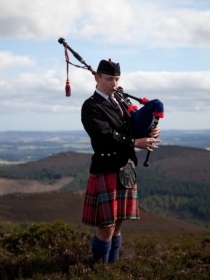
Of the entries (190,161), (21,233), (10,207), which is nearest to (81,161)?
(190,161)

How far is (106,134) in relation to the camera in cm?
521

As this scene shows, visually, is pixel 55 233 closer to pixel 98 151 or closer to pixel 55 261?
pixel 55 261

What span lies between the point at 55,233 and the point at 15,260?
1.49 m

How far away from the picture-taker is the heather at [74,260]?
18.7ft

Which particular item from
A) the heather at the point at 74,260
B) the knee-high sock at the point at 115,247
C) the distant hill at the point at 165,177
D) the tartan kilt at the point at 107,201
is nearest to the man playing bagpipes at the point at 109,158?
the tartan kilt at the point at 107,201

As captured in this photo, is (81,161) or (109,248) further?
(81,161)

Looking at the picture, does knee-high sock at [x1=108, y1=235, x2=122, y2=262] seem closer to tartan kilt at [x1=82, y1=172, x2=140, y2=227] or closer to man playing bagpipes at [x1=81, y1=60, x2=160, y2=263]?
man playing bagpipes at [x1=81, y1=60, x2=160, y2=263]

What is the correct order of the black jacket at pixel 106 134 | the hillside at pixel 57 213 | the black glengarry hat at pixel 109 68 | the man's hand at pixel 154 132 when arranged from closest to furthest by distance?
the black jacket at pixel 106 134 → the black glengarry hat at pixel 109 68 → the man's hand at pixel 154 132 → the hillside at pixel 57 213

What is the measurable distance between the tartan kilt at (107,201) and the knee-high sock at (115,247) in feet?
1.45

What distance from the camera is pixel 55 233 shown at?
25.5ft

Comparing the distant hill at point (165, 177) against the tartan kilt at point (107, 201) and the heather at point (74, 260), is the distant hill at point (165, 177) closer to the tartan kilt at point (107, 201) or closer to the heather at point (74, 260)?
the heather at point (74, 260)

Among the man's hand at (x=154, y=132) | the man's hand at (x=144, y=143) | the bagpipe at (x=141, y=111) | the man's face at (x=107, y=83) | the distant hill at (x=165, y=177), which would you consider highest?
the man's face at (x=107, y=83)

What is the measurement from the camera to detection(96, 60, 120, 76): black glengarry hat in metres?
5.36

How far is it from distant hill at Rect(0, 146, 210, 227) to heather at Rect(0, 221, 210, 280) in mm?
99664
